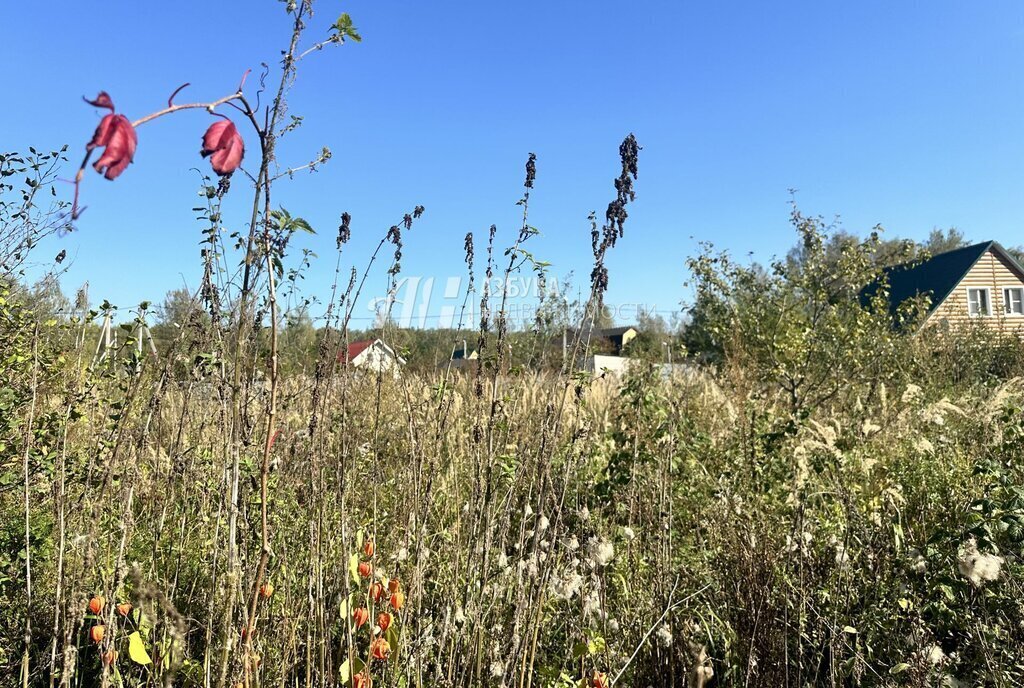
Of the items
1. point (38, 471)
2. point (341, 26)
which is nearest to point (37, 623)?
point (38, 471)

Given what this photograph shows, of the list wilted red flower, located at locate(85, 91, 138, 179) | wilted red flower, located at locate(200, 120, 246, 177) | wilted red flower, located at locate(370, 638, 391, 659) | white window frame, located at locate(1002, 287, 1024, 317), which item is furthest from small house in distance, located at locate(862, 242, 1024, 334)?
wilted red flower, located at locate(85, 91, 138, 179)

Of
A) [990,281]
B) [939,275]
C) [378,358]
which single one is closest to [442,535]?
[378,358]

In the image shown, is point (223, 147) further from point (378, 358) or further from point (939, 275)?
point (939, 275)

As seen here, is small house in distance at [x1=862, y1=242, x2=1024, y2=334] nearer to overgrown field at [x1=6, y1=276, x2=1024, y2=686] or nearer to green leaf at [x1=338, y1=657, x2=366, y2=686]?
overgrown field at [x1=6, y1=276, x2=1024, y2=686]

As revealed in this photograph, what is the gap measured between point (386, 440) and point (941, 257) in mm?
22363

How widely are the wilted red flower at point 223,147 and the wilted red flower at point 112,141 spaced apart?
94 millimetres

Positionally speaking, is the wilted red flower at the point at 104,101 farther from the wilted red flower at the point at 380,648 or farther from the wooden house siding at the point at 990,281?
the wooden house siding at the point at 990,281

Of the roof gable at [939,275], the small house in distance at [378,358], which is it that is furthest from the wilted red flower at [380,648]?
the roof gable at [939,275]

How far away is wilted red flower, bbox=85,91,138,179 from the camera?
688mm

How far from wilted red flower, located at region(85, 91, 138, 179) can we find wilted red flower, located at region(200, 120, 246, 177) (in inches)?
3.7

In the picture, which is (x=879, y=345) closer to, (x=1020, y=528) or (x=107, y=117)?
(x=1020, y=528)

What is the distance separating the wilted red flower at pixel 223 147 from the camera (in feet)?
2.62

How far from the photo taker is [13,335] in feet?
8.46

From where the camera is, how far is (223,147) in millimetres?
813
